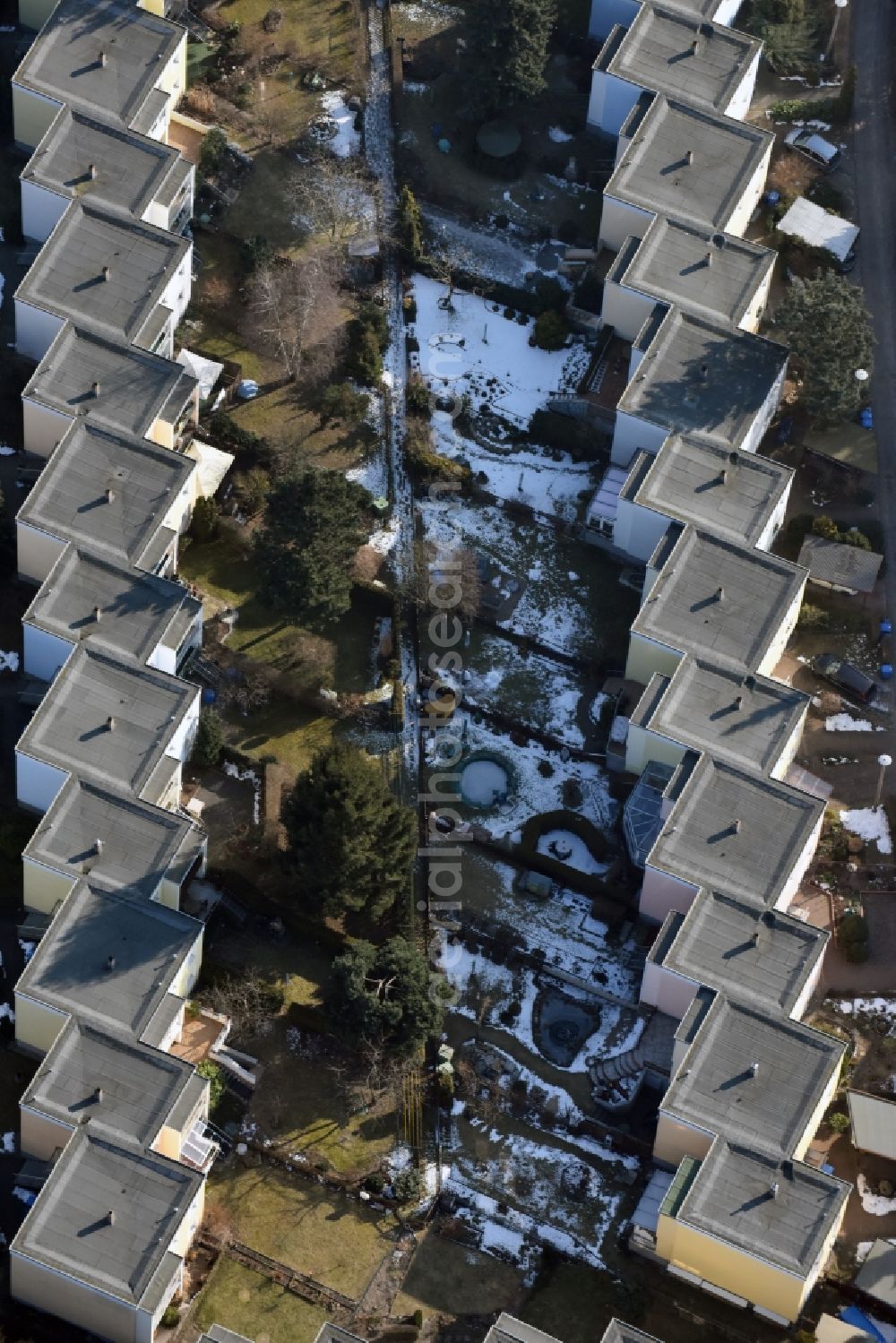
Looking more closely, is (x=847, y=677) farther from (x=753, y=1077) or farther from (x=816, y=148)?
(x=816, y=148)

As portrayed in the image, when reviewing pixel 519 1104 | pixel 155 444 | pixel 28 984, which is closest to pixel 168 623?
pixel 155 444

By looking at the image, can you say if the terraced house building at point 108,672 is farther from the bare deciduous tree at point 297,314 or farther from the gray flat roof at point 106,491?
the bare deciduous tree at point 297,314

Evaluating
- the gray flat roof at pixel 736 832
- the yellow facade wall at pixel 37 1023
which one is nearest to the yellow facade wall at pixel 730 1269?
the gray flat roof at pixel 736 832

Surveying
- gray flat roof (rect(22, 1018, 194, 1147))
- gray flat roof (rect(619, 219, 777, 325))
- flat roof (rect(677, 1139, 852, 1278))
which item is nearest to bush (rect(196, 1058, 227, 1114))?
gray flat roof (rect(22, 1018, 194, 1147))

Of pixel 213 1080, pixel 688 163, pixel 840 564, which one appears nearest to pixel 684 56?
pixel 688 163

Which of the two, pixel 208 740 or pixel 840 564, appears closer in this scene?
pixel 208 740
